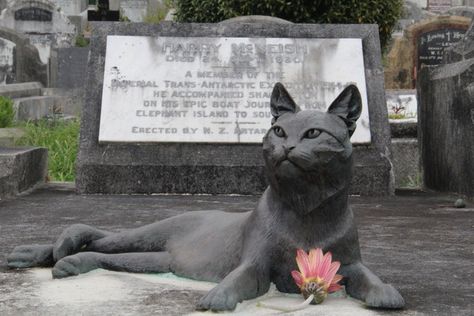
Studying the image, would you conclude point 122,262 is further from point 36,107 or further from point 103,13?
point 103,13

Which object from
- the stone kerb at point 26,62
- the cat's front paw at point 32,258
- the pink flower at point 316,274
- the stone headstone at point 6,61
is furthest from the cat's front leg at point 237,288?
the stone kerb at point 26,62

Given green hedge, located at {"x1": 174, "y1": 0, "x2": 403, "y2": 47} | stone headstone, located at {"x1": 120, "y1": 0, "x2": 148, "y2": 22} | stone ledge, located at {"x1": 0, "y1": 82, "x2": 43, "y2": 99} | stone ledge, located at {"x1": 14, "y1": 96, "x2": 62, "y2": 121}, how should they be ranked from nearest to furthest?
green hedge, located at {"x1": 174, "y1": 0, "x2": 403, "y2": 47}, stone ledge, located at {"x1": 14, "y1": 96, "x2": 62, "y2": 121}, stone ledge, located at {"x1": 0, "y1": 82, "x2": 43, "y2": 99}, stone headstone, located at {"x1": 120, "y1": 0, "x2": 148, "y2": 22}

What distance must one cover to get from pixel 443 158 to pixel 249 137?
1.55 m

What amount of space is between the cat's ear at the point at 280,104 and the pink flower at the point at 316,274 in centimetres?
45

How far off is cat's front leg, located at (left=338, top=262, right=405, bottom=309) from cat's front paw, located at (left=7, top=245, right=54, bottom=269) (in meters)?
1.18

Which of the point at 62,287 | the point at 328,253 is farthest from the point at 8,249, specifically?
the point at 328,253

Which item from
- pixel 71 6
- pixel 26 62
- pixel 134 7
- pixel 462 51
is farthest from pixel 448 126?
pixel 71 6

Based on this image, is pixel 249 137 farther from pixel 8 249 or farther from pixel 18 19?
pixel 18 19

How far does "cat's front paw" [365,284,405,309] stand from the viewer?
8.05ft

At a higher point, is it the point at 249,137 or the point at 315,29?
the point at 315,29

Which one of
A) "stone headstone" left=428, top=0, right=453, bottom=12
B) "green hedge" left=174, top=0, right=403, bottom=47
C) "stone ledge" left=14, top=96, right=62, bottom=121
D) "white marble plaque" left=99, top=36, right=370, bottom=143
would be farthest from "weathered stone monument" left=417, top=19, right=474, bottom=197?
"stone headstone" left=428, top=0, right=453, bottom=12

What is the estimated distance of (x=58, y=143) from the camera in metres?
8.87

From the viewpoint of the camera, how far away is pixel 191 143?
246 inches

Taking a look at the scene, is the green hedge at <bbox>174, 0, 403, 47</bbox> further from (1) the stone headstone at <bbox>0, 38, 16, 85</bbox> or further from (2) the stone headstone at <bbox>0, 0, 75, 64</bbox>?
(2) the stone headstone at <bbox>0, 0, 75, 64</bbox>
